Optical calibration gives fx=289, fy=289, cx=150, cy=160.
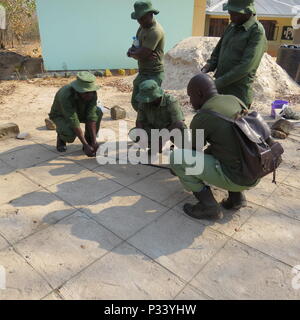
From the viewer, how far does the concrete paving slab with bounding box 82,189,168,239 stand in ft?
8.37

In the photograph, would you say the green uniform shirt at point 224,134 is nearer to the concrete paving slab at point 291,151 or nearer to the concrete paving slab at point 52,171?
the concrete paving slab at point 52,171

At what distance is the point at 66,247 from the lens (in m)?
2.32

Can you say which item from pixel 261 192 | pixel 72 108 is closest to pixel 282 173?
pixel 261 192

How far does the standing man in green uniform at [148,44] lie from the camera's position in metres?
3.53

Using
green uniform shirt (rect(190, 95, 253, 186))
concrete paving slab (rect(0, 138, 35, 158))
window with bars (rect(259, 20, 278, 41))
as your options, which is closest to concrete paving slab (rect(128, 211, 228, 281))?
green uniform shirt (rect(190, 95, 253, 186))

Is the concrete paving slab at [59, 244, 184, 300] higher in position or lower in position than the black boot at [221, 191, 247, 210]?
lower

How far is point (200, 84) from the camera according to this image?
2.42m

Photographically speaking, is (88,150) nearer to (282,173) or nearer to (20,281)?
(20,281)

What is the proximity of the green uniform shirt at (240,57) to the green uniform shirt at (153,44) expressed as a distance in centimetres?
84

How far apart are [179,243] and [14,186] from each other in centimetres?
194

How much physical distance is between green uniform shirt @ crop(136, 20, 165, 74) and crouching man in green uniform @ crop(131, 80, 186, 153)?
726mm

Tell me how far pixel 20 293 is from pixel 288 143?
410 cm

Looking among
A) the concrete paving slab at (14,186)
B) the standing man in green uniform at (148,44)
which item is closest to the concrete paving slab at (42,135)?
the concrete paving slab at (14,186)

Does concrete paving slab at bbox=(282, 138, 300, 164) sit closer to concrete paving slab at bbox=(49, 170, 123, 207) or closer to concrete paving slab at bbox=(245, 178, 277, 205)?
→ concrete paving slab at bbox=(245, 178, 277, 205)
